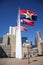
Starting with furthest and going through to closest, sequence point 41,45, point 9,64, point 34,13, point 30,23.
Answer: point 41,45
point 30,23
point 34,13
point 9,64

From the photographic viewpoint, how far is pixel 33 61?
384cm

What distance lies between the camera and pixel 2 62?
360 centimetres

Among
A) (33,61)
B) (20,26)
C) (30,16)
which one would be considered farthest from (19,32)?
(33,61)

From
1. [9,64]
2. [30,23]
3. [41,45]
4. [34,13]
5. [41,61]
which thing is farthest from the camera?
[41,45]

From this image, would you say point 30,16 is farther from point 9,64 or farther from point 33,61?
point 9,64

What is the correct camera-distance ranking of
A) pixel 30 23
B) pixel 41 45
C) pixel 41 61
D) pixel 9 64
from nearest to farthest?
pixel 9 64 → pixel 41 61 → pixel 30 23 → pixel 41 45

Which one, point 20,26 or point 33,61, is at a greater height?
point 20,26

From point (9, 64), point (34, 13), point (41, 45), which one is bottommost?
point (9, 64)

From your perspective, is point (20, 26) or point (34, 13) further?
point (20, 26)

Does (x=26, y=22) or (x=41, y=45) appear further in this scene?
(x=41, y=45)

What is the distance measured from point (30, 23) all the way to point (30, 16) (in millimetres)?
194

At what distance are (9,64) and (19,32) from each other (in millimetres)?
1159

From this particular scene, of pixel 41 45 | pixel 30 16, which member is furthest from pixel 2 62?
pixel 41 45

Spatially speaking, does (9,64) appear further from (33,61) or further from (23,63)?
(33,61)
